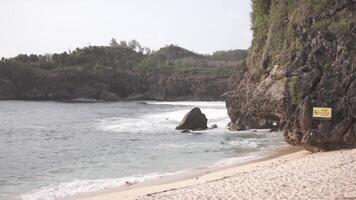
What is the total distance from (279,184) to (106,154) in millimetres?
14312

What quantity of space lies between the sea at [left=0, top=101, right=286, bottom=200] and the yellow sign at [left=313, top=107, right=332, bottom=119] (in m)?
3.83

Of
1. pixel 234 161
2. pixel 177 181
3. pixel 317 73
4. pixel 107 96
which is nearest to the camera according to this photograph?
pixel 177 181

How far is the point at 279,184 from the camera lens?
46.5ft

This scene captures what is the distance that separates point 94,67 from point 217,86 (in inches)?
1071

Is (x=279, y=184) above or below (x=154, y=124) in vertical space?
below

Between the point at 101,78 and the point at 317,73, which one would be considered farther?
the point at 101,78

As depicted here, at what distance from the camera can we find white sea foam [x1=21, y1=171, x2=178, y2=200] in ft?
57.1

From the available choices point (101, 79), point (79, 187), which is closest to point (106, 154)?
point (79, 187)

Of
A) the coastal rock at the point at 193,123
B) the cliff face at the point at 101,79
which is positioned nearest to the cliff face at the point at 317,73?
the coastal rock at the point at 193,123

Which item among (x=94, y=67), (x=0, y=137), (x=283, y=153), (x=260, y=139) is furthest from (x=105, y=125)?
(x=94, y=67)

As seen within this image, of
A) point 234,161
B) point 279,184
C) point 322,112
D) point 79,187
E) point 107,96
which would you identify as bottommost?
point 79,187

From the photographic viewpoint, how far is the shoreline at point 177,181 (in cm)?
1628

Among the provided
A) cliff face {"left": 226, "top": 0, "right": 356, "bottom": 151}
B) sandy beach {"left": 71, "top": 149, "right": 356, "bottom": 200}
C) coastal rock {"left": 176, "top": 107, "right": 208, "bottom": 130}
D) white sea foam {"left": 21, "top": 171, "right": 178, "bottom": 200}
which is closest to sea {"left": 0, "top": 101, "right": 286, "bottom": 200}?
white sea foam {"left": 21, "top": 171, "right": 178, "bottom": 200}

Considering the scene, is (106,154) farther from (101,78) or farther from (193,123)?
(101,78)
